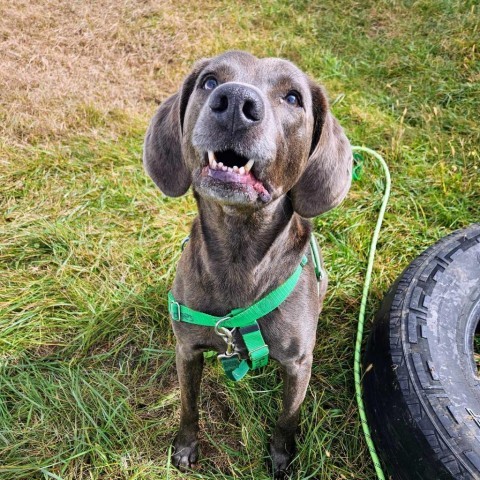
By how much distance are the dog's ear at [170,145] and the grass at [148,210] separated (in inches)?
50.1

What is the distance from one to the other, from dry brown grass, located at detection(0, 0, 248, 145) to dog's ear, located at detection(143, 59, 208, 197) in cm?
260

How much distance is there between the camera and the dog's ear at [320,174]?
7.82 ft

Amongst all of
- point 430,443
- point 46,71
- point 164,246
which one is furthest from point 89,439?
point 46,71

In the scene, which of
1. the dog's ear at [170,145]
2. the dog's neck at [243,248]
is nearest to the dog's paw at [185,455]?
the dog's neck at [243,248]

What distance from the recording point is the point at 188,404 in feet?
9.09

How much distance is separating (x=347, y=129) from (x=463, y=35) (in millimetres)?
2129

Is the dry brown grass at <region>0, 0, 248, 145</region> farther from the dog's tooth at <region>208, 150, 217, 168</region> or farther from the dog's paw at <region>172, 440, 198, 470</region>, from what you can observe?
the dog's tooth at <region>208, 150, 217, 168</region>

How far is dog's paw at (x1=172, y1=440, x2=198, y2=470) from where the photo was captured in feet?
9.51

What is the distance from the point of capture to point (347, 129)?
195 inches

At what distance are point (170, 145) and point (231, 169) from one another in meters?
0.58

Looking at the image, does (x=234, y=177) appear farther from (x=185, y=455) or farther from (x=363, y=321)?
(x=363, y=321)

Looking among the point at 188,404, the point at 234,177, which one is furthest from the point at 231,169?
the point at 188,404

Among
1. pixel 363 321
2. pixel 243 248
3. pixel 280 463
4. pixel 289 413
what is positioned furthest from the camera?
pixel 363 321

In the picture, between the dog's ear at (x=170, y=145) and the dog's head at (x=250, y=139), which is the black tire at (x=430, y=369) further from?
the dog's ear at (x=170, y=145)
